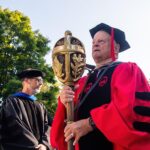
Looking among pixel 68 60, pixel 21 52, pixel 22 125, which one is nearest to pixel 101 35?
pixel 68 60

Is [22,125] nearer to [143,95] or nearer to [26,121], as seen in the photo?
[26,121]

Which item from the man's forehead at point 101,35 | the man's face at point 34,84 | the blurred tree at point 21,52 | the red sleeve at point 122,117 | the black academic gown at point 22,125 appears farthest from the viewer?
the blurred tree at point 21,52

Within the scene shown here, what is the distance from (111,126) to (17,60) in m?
16.3

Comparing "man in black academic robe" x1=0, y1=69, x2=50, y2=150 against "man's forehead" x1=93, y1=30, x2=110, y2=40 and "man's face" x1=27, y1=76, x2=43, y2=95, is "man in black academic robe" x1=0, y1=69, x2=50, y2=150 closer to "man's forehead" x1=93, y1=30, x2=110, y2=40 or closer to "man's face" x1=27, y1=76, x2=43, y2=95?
"man's face" x1=27, y1=76, x2=43, y2=95

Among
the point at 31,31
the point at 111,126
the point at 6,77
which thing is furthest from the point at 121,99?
the point at 31,31

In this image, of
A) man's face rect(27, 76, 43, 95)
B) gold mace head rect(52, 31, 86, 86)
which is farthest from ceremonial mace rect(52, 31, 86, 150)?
man's face rect(27, 76, 43, 95)

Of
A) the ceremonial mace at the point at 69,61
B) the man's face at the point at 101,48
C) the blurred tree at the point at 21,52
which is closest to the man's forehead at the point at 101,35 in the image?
the man's face at the point at 101,48

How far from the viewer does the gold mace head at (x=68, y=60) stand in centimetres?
328

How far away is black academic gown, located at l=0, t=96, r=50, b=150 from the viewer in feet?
19.1

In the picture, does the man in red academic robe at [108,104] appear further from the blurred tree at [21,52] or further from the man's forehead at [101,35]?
the blurred tree at [21,52]

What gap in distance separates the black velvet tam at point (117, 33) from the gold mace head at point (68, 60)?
0.63 m

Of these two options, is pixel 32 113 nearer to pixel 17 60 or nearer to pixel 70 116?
pixel 70 116

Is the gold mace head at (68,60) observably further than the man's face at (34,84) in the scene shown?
No

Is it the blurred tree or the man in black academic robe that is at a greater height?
the blurred tree
